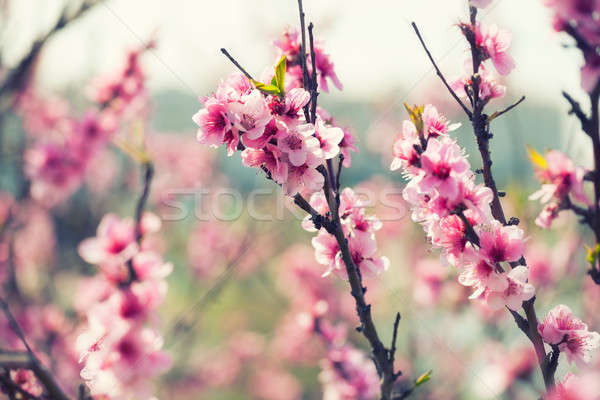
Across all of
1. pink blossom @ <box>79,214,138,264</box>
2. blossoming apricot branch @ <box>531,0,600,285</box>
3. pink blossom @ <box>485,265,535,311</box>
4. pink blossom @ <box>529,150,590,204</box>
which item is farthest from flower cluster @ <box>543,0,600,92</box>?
pink blossom @ <box>79,214,138,264</box>

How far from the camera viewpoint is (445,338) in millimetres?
3668

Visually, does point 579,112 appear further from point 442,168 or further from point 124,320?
point 124,320

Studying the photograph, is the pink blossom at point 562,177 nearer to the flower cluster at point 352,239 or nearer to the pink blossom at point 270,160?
the flower cluster at point 352,239

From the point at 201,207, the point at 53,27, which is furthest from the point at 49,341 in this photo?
the point at 201,207

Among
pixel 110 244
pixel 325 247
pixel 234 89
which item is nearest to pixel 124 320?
pixel 110 244

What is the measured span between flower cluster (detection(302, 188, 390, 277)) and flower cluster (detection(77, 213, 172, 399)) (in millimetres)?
524

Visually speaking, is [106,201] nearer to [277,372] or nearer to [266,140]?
[277,372]

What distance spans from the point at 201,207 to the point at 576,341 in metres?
4.03

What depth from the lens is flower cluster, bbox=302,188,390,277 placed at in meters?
1.18

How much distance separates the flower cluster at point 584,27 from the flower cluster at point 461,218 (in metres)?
0.27

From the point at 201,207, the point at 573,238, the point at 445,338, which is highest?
the point at 201,207

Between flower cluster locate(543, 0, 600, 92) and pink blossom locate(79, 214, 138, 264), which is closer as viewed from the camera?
flower cluster locate(543, 0, 600, 92)

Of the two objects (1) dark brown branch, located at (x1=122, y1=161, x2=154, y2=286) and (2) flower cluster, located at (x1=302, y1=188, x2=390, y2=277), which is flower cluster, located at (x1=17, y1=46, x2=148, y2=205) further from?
(2) flower cluster, located at (x1=302, y1=188, x2=390, y2=277)

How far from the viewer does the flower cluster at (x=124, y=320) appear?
4.06 ft
